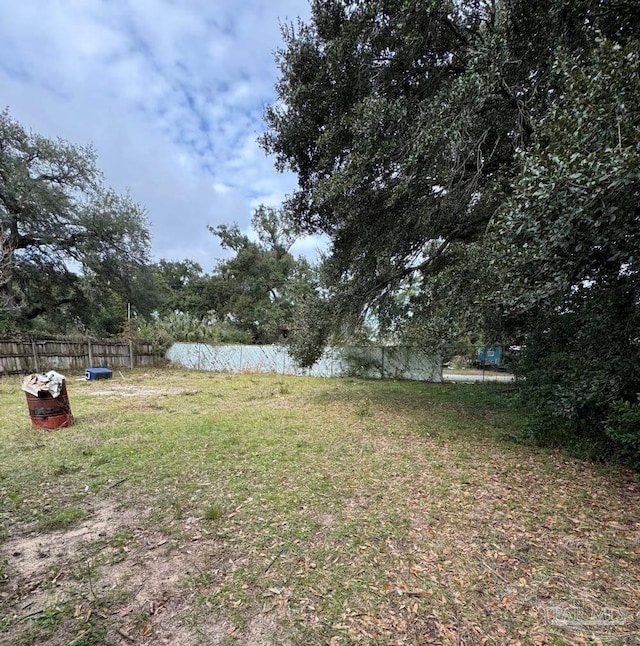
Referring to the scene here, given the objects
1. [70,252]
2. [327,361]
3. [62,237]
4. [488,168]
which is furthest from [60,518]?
[70,252]

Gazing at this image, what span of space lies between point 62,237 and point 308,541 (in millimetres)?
13916

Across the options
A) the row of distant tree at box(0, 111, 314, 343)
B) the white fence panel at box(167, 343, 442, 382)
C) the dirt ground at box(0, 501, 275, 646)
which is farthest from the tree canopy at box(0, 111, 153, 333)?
the dirt ground at box(0, 501, 275, 646)

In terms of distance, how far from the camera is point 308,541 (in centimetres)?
215

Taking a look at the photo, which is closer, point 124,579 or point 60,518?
point 124,579

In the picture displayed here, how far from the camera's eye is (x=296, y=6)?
448 cm

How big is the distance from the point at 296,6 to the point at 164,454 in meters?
5.90

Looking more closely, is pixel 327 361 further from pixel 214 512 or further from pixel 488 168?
pixel 214 512

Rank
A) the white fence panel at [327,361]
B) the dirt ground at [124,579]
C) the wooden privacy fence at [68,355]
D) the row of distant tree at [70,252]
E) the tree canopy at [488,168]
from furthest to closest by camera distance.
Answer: the white fence panel at [327,361], the row of distant tree at [70,252], the wooden privacy fence at [68,355], the tree canopy at [488,168], the dirt ground at [124,579]

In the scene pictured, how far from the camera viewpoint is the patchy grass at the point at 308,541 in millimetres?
1515

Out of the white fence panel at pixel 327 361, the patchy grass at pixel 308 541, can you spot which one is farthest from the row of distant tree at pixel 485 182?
the white fence panel at pixel 327 361

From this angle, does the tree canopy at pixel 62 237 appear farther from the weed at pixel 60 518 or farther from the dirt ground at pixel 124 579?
the dirt ground at pixel 124 579

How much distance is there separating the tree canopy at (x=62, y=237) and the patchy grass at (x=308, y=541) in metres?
9.92

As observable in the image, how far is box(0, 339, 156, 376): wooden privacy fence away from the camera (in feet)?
32.0

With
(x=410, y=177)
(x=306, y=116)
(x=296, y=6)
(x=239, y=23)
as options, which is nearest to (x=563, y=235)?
(x=410, y=177)
